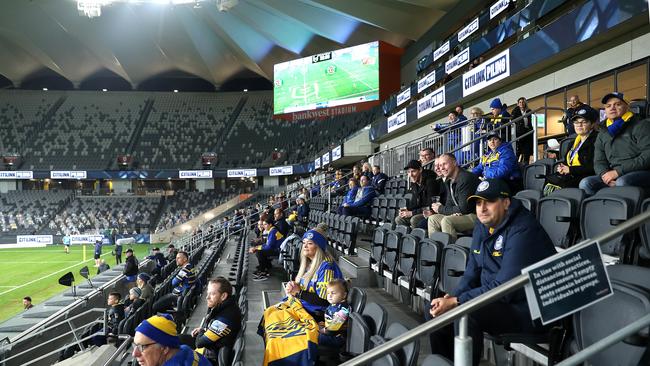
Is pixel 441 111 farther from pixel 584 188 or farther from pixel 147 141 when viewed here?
pixel 147 141

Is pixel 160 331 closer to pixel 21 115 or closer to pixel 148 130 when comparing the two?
pixel 148 130

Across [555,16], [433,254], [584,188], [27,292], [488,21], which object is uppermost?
[488,21]

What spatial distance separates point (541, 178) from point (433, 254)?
2.37 metres

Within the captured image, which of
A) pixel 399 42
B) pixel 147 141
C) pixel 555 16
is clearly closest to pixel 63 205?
pixel 147 141

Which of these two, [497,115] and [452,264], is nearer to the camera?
[452,264]

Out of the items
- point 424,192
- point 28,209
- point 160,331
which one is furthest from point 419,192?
point 28,209

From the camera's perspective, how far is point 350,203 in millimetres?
9961

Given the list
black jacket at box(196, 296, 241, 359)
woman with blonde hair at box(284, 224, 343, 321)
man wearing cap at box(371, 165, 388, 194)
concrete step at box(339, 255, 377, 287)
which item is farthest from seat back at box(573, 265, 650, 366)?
man wearing cap at box(371, 165, 388, 194)

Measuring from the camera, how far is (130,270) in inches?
558

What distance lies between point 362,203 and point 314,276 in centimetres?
545

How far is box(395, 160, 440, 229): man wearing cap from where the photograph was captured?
6.30m

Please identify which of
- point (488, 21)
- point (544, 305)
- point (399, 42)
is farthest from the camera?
point (399, 42)

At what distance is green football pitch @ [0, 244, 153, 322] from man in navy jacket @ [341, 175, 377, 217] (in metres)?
10.1

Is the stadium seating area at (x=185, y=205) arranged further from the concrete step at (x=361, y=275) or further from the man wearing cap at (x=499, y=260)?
the man wearing cap at (x=499, y=260)
